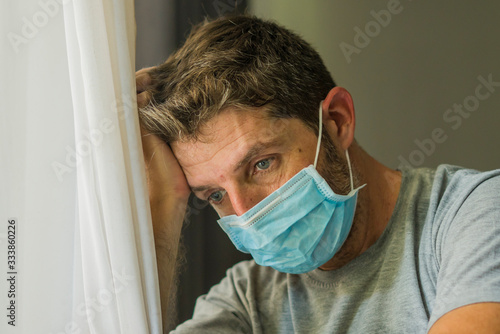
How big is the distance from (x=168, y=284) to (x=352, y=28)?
4.56ft

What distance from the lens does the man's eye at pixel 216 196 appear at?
129cm

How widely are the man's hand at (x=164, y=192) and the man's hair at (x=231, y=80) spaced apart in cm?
3

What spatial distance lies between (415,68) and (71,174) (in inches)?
64.7

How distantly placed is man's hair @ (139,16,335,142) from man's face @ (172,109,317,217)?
0.02 meters

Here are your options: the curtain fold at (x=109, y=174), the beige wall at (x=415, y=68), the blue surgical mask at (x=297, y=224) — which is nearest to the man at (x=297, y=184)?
the blue surgical mask at (x=297, y=224)

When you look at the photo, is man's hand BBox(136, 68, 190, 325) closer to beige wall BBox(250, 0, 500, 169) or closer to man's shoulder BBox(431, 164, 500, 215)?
man's shoulder BBox(431, 164, 500, 215)

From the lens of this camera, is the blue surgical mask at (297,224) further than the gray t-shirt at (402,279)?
Yes

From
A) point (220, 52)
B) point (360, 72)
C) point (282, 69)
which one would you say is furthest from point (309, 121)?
point (360, 72)

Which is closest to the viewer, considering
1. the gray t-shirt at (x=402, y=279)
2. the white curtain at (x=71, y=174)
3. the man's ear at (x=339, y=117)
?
the white curtain at (x=71, y=174)

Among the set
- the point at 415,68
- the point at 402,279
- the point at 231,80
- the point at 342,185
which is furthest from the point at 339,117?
the point at 415,68

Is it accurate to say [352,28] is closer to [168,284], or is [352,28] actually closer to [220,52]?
[220,52]

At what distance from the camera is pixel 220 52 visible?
1266 millimetres

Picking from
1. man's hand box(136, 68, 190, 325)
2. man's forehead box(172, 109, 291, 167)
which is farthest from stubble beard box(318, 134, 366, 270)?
man's hand box(136, 68, 190, 325)

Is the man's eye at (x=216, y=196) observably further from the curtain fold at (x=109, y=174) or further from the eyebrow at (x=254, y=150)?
the curtain fold at (x=109, y=174)
